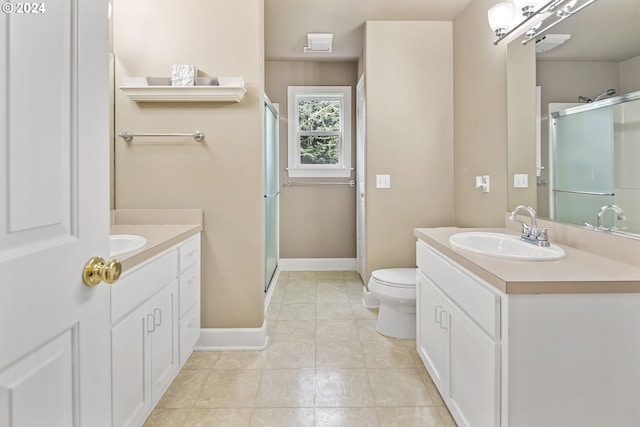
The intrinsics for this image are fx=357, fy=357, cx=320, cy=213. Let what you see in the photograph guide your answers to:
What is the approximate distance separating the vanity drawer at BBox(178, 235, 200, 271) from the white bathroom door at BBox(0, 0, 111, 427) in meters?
1.22

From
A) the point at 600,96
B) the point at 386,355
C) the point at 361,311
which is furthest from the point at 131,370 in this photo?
the point at 600,96

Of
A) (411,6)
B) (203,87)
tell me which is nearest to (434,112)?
(411,6)

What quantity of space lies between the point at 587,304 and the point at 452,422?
2.89 feet

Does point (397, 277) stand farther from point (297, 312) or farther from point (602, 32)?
point (602, 32)

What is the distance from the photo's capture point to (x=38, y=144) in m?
0.58

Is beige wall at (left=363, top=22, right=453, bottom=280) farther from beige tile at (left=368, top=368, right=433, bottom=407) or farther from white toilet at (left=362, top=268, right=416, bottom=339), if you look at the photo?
beige tile at (left=368, top=368, right=433, bottom=407)

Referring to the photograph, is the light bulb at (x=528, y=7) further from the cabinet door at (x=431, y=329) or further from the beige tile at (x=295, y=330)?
the beige tile at (x=295, y=330)

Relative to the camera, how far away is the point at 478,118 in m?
2.56

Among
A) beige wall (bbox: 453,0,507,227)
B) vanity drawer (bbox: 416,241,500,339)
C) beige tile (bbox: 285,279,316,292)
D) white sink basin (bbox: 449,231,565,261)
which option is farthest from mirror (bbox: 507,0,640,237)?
beige tile (bbox: 285,279,316,292)

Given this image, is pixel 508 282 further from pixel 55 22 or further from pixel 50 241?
pixel 55 22

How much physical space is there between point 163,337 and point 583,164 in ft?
6.85

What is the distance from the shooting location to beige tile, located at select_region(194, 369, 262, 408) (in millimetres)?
1777

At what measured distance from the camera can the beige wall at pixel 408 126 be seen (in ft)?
9.87

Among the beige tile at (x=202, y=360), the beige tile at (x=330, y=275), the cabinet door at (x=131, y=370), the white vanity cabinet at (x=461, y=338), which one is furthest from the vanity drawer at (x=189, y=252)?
the beige tile at (x=330, y=275)
